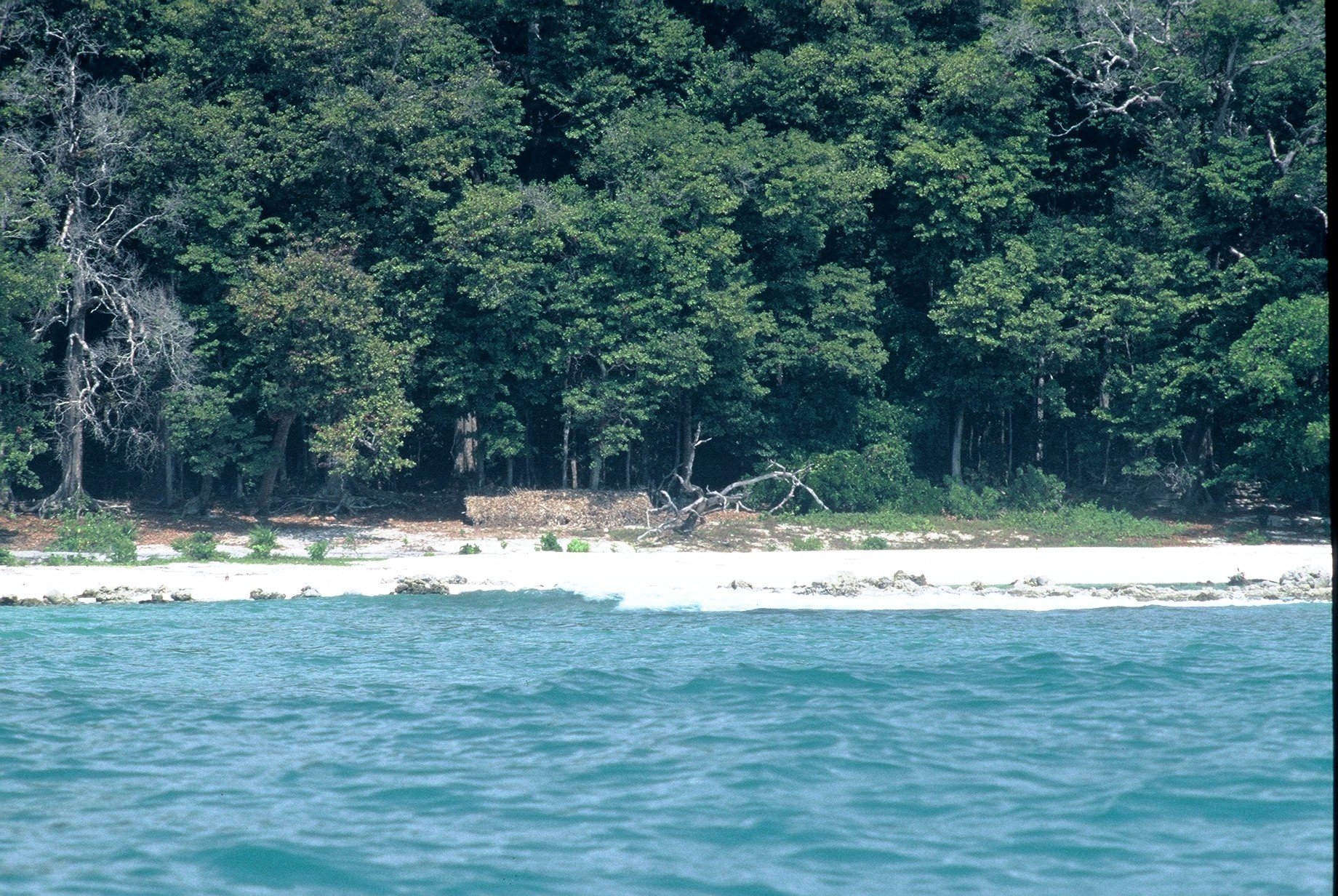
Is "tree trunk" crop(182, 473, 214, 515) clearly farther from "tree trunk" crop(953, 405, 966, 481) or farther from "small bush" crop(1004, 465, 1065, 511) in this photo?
"small bush" crop(1004, 465, 1065, 511)

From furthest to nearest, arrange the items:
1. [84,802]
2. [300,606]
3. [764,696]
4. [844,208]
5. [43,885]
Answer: [844,208] → [300,606] → [764,696] → [84,802] → [43,885]

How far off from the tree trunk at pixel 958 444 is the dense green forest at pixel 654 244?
0.06m

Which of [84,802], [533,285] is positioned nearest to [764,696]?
[84,802]

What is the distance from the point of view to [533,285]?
26000 mm

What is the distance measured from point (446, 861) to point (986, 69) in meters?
22.8

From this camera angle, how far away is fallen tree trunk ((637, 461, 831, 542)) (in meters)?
24.4

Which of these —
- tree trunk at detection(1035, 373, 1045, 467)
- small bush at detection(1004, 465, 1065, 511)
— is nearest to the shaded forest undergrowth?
small bush at detection(1004, 465, 1065, 511)

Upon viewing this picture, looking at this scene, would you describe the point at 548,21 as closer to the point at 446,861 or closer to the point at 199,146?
the point at 199,146

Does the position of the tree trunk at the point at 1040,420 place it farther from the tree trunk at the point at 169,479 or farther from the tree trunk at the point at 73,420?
the tree trunk at the point at 73,420

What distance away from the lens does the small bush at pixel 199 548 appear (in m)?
21.0

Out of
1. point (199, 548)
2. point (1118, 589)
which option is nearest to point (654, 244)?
point (199, 548)

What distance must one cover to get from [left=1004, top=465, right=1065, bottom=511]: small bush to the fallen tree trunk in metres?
4.10

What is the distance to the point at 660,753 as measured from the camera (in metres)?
11.7

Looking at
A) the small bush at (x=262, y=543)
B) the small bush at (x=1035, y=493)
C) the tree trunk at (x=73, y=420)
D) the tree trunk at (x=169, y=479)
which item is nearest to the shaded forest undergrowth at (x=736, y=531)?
the small bush at (x=262, y=543)
